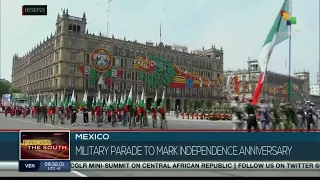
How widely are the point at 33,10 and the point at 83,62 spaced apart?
1.37 meters

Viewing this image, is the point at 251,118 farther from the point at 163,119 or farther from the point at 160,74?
the point at 160,74

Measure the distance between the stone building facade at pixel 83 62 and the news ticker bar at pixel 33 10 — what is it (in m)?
0.34

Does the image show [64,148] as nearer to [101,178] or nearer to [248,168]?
[101,178]

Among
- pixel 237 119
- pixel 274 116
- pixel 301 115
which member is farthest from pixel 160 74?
pixel 301 115

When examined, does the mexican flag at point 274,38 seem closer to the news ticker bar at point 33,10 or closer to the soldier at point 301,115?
the soldier at point 301,115

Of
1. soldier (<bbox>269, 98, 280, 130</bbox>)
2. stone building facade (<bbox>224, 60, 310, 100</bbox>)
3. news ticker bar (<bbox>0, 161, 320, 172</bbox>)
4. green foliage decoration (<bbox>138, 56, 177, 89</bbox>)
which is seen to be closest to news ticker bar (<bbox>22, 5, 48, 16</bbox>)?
green foliage decoration (<bbox>138, 56, 177, 89</bbox>)

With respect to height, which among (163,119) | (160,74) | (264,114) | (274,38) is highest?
(274,38)

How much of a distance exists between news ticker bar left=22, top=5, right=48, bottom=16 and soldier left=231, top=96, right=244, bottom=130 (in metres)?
4.21

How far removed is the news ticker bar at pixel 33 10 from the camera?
670 centimetres

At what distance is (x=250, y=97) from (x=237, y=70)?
2.15ft

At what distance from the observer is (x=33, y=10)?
22.0ft

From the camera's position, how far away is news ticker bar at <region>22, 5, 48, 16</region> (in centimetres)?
670

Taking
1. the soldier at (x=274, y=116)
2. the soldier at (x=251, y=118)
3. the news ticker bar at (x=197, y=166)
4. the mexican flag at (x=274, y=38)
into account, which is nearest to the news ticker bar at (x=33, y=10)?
the news ticker bar at (x=197, y=166)

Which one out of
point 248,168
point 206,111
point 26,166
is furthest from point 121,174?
point 206,111
